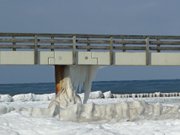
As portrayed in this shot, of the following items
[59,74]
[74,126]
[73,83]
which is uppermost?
[59,74]

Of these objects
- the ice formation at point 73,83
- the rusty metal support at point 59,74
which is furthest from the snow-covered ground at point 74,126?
the rusty metal support at point 59,74

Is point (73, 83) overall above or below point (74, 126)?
above

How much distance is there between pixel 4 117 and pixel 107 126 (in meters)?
3.43

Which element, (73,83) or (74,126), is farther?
(73,83)

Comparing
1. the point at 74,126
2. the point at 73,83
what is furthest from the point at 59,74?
the point at 74,126

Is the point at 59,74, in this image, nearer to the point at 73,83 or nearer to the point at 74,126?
the point at 73,83

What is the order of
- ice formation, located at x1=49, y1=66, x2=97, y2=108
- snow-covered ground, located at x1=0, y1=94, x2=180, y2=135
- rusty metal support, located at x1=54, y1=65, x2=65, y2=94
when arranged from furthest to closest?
1. rusty metal support, located at x1=54, y1=65, x2=65, y2=94
2. ice formation, located at x1=49, y1=66, x2=97, y2=108
3. snow-covered ground, located at x1=0, y1=94, x2=180, y2=135

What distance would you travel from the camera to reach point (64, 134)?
1525cm

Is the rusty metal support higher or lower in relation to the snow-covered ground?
higher

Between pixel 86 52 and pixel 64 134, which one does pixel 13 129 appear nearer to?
pixel 64 134

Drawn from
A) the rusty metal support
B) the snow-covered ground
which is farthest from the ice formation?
the snow-covered ground

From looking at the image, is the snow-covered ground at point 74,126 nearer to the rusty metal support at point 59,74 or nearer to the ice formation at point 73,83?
the ice formation at point 73,83

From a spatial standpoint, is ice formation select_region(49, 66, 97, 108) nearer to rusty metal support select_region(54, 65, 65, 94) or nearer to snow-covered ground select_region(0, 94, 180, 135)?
rusty metal support select_region(54, 65, 65, 94)

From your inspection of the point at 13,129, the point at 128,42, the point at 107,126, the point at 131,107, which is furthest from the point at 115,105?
the point at 13,129
